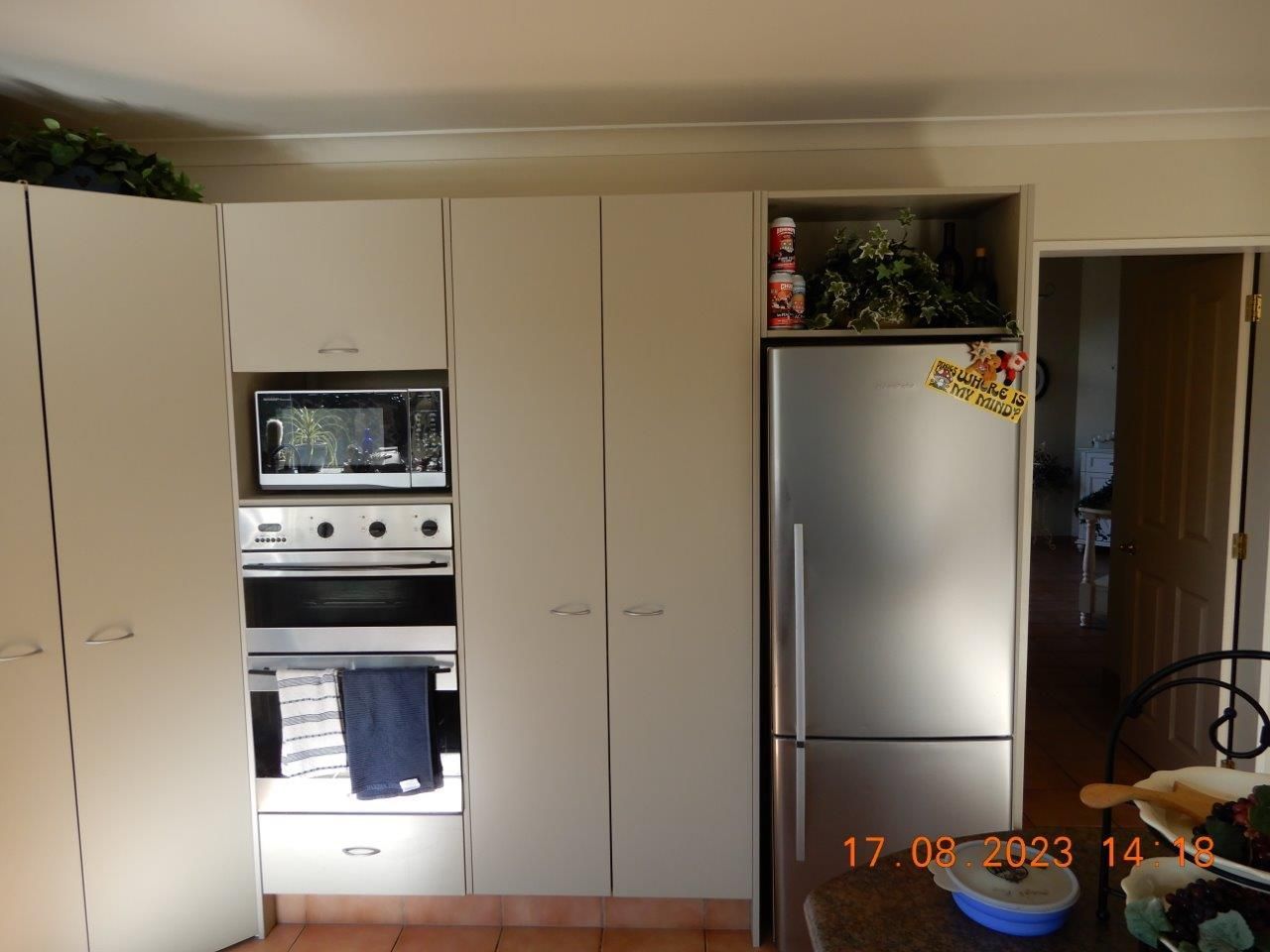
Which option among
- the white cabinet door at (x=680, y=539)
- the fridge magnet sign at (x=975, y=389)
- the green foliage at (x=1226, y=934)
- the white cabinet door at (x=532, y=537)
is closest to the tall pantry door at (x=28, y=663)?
the white cabinet door at (x=532, y=537)

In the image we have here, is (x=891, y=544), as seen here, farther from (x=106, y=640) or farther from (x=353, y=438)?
(x=106, y=640)

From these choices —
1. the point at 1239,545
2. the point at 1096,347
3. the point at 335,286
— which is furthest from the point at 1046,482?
the point at 335,286

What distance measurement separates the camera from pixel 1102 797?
898 millimetres

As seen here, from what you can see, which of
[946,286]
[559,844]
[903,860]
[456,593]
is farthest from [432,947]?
[946,286]

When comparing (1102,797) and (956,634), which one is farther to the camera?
(956,634)

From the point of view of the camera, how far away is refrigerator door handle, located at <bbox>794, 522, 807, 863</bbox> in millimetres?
2096

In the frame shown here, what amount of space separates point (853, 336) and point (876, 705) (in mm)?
1027

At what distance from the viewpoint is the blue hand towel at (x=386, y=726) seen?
2.25 meters

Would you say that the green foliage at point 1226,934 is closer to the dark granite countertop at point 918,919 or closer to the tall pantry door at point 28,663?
the dark granite countertop at point 918,919

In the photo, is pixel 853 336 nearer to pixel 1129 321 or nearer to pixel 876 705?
pixel 876 705

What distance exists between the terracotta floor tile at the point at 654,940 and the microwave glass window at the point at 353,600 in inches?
43.1

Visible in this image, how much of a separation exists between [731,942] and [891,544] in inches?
50.8

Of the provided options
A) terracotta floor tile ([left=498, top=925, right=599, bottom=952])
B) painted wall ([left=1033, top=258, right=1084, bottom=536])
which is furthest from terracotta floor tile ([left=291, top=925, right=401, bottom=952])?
painted wall ([left=1033, top=258, right=1084, bottom=536])

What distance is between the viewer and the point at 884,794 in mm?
2158
